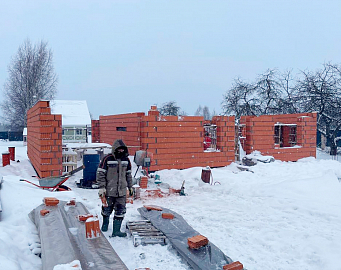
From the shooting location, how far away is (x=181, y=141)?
10.8 meters

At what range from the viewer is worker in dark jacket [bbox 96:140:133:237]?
484cm

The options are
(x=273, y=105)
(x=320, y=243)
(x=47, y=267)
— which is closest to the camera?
(x=47, y=267)

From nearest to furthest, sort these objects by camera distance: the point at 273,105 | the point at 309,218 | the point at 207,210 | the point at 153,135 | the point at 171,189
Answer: the point at 309,218 < the point at 207,210 < the point at 171,189 < the point at 153,135 < the point at 273,105

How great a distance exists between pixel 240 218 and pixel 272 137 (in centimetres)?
760

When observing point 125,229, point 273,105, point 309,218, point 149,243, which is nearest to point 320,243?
point 309,218

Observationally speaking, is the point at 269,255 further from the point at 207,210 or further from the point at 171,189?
the point at 171,189

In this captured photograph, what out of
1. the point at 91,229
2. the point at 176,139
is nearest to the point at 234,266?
the point at 91,229

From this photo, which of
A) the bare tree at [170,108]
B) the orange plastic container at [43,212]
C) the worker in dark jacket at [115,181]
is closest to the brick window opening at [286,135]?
the worker in dark jacket at [115,181]

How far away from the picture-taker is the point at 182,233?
4805 millimetres

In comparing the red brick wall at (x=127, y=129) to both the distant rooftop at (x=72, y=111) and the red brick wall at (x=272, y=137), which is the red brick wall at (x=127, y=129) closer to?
the red brick wall at (x=272, y=137)

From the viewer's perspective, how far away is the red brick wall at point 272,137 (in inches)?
485

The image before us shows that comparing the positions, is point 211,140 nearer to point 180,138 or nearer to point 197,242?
point 180,138

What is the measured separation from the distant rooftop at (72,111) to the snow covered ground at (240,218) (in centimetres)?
1743

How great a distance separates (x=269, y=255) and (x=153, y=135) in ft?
21.9
